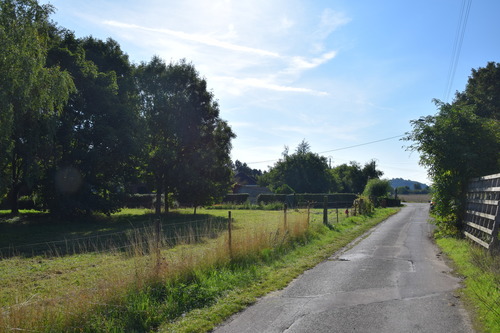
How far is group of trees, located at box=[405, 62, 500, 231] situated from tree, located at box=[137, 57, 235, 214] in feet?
63.9

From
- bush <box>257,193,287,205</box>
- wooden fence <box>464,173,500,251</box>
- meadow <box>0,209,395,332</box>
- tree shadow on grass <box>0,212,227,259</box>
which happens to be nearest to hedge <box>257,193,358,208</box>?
bush <box>257,193,287,205</box>

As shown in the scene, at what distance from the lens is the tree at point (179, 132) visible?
105 feet

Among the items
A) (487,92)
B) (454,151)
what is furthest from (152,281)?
(487,92)

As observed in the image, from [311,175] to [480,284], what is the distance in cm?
6620

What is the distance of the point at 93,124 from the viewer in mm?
25844

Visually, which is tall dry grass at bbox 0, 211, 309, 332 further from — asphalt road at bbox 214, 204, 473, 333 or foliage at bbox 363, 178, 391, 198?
foliage at bbox 363, 178, 391, 198

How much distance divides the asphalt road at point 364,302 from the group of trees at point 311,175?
58.8m

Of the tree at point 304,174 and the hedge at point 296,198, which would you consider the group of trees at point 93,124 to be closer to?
the hedge at point 296,198

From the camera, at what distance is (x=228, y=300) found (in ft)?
23.4

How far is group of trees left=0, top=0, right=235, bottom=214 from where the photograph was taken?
1304cm

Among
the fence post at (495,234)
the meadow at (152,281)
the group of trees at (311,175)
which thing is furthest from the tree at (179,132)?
the group of trees at (311,175)

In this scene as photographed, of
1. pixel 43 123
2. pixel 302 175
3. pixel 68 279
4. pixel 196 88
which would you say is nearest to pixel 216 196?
pixel 196 88

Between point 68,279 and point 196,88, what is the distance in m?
25.1

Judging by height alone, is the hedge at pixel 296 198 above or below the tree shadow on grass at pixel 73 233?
above
